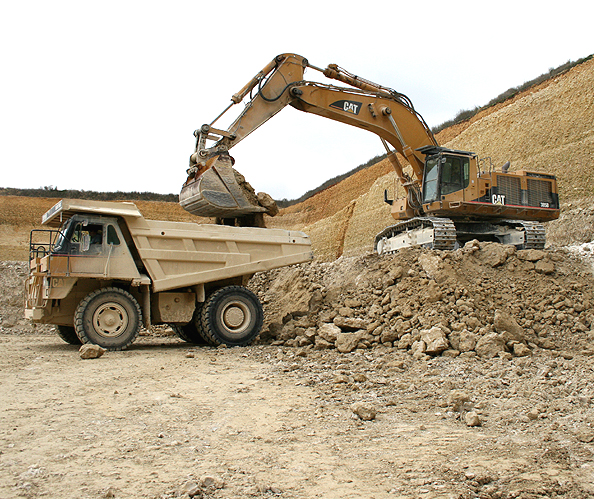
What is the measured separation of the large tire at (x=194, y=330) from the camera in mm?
8938

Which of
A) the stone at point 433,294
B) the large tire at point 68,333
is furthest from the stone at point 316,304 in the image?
the large tire at point 68,333

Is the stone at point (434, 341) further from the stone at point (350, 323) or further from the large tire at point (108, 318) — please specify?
the large tire at point (108, 318)

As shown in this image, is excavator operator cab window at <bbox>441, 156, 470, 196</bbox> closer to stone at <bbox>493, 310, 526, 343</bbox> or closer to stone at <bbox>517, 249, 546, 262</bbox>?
stone at <bbox>517, 249, 546, 262</bbox>

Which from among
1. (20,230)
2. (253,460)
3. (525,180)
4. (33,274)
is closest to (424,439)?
(253,460)

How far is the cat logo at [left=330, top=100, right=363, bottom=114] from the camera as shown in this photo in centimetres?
1117

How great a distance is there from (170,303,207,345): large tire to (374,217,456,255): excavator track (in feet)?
15.8

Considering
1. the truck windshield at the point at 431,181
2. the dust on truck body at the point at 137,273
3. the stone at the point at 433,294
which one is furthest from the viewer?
the truck windshield at the point at 431,181

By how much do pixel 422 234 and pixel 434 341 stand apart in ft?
14.8

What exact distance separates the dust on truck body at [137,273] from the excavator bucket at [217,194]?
48 centimetres

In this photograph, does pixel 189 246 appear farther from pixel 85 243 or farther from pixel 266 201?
pixel 266 201

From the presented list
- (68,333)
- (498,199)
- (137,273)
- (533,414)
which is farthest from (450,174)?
(68,333)

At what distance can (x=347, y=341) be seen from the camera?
7.60 metres

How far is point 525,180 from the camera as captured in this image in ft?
38.4

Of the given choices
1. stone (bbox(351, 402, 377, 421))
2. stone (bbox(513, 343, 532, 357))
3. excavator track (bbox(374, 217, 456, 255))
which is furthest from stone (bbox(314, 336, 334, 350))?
excavator track (bbox(374, 217, 456, 255))
